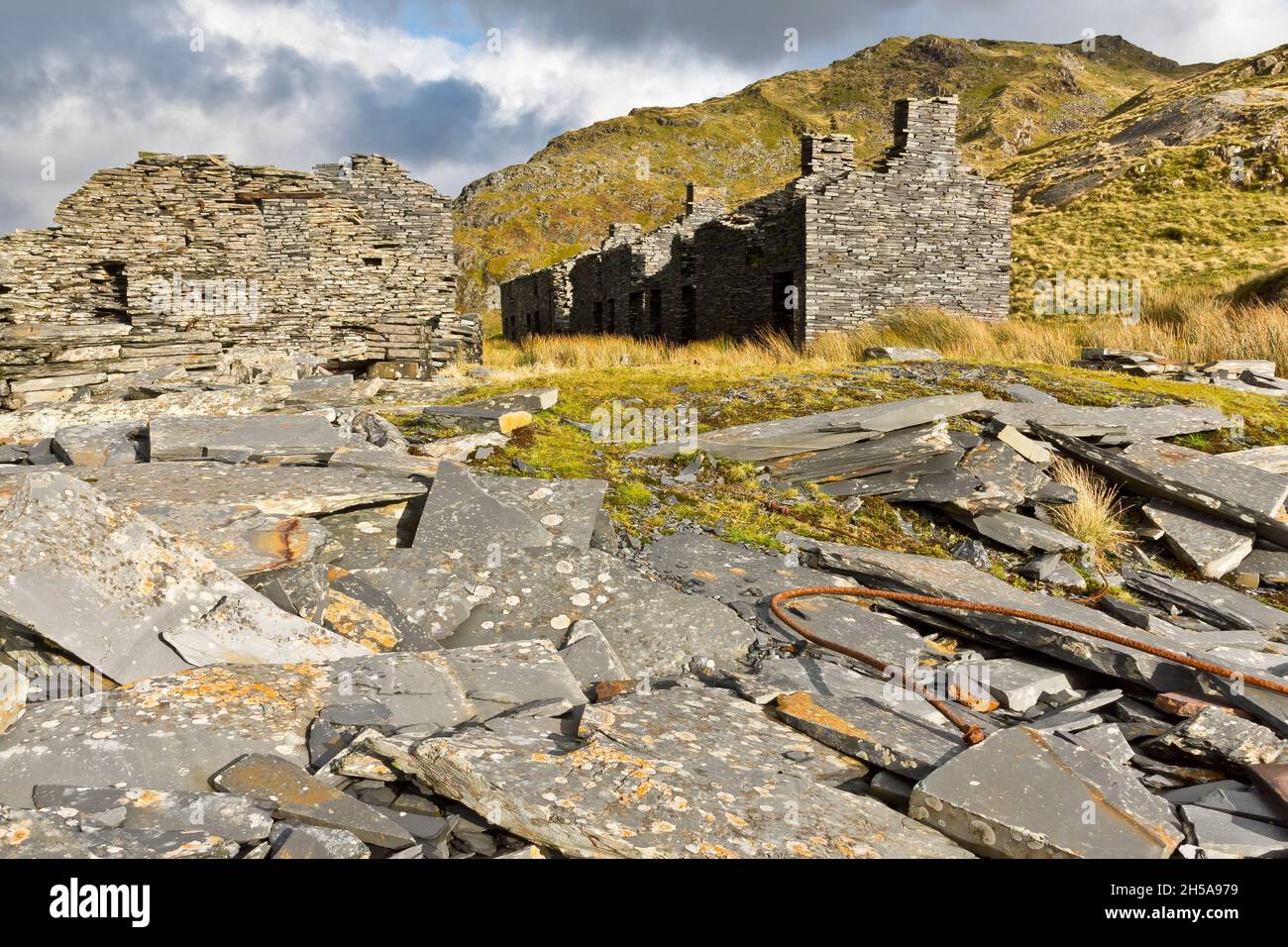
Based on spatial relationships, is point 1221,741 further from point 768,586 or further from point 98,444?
point 98,444

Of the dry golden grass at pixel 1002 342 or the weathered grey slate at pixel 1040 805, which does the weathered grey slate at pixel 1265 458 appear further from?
the weathered grey slate at pixel 1040 805

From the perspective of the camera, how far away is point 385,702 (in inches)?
129

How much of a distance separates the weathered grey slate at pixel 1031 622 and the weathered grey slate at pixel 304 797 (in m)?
3.37

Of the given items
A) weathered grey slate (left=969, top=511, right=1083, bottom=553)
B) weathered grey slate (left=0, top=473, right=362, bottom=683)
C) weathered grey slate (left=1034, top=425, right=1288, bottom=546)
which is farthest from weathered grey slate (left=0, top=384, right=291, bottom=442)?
weathered grey slate (left=1034, top=425, right=1288, bottom=546)

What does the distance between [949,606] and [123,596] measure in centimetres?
419

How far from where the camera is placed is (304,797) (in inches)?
103

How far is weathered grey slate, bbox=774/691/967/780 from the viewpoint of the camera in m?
3.08

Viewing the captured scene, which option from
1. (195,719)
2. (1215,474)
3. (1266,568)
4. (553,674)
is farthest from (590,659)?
(1215,474)

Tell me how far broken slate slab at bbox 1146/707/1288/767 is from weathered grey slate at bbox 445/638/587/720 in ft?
8.47

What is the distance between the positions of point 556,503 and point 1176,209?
113 feet

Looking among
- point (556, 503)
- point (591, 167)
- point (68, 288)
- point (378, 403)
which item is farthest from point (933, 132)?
point (591, 167)

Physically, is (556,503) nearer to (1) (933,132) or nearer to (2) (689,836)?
(2) (689,836)

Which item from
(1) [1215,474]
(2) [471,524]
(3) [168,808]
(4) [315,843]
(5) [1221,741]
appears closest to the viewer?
(4) [315,843]

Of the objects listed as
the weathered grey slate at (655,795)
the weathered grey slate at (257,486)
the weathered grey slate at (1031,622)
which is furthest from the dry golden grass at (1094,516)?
the weathered grey slate at (257,486)
